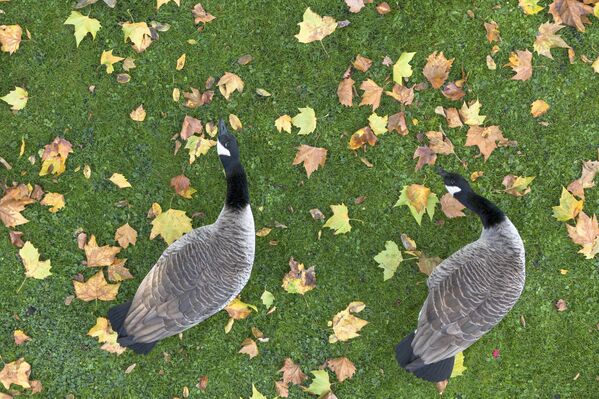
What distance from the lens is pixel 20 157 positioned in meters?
4.80

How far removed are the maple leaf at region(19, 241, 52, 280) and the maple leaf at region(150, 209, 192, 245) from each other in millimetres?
1109

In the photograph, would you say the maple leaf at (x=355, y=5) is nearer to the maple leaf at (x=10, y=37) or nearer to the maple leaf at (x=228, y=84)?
the maple leaf at (x=228, y=84)

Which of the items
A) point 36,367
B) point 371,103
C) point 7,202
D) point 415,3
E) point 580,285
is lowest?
point 36,367

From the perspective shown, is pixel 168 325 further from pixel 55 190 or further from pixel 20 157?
pixel 20 157

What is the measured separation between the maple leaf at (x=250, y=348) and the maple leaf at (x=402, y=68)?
3.02m

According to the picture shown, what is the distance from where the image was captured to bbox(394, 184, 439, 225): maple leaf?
488 centimetres

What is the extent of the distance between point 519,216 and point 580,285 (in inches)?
37.7

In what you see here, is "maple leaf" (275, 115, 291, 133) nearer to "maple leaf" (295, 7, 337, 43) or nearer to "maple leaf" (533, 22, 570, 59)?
"maple leaf" (295, 7, 337, 43)

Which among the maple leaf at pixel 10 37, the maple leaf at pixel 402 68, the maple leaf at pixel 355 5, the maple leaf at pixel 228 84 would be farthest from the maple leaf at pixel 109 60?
the maple leaf at pixel 402 68

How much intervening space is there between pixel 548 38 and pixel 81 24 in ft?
15.4

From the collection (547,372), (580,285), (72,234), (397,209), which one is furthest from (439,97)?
(72,234)

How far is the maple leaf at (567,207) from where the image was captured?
489 centimetres

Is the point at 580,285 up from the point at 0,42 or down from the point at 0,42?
down

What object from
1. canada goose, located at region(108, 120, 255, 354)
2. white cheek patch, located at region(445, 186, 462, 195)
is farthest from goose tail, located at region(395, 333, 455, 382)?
canada goose, located at region(108, 120, 255, 354)
